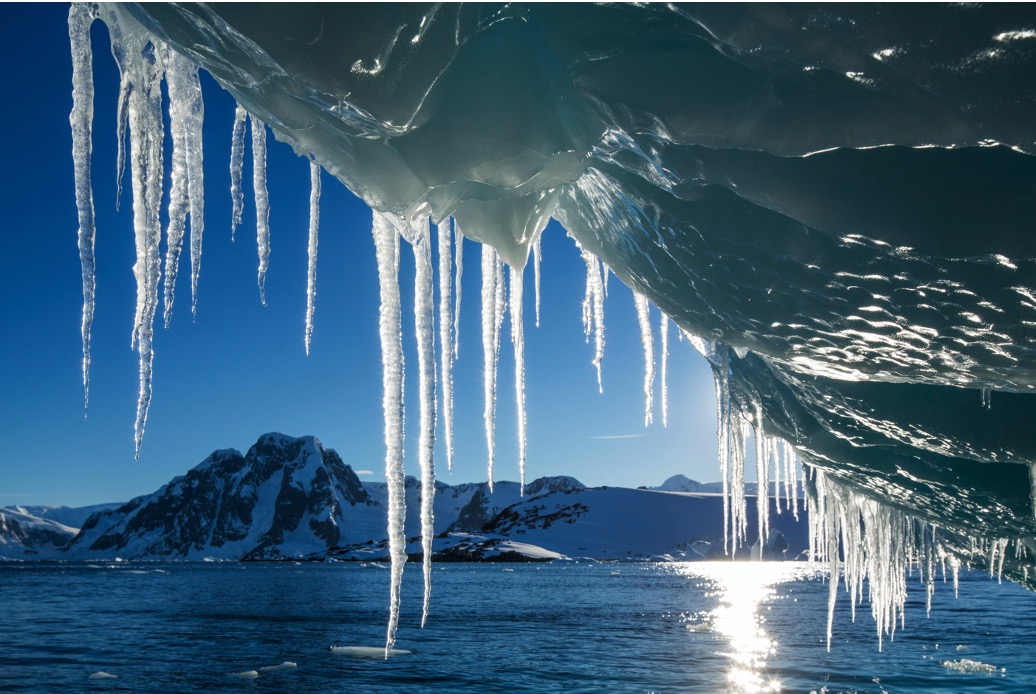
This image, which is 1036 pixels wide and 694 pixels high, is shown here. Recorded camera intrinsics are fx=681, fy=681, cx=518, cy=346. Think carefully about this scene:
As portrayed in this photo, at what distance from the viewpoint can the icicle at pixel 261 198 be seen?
15.7 feet

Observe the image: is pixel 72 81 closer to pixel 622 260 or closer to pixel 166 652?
pixel 622 260

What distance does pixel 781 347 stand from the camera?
6.81 m

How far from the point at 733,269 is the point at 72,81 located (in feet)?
15.1

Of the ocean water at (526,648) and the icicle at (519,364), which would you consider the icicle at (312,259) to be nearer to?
the icicle at (519,364)

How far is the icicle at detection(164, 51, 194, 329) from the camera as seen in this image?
4.05 m

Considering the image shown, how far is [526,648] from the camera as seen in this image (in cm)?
3198

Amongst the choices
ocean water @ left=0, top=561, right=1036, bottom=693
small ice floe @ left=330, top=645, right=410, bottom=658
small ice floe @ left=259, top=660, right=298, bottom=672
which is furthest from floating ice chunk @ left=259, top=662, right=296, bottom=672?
small ice floe @ left=330, top=645, right=410, bottom=658

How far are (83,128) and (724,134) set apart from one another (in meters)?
3.75

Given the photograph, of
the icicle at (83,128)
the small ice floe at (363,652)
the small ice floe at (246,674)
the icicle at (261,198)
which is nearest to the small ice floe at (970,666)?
the small ice floe at (363,652)

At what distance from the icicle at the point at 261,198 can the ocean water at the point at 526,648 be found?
813 inches

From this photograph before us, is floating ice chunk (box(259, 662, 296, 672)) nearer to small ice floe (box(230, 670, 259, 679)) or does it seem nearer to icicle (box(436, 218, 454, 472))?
small ice floe (box(230, 670, 259, 679))

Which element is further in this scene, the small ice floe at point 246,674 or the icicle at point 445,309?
the small ice floe at point 246,674

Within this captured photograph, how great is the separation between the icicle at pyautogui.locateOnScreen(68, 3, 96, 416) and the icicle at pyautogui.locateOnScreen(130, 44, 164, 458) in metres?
0.24

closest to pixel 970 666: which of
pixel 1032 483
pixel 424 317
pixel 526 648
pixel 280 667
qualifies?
pixel 526 648
